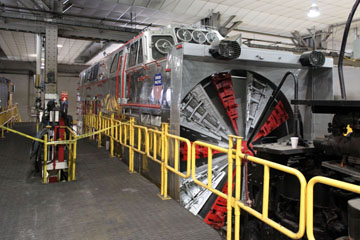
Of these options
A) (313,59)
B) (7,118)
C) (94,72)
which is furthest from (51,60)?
(313,59)

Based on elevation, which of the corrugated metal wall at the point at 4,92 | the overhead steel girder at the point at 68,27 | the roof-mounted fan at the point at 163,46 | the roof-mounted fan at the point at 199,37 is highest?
the overhead steel girder at the point at 68,27

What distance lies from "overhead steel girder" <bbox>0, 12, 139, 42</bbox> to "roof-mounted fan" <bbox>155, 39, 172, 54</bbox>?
5.17m

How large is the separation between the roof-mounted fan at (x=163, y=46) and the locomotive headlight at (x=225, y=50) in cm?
163

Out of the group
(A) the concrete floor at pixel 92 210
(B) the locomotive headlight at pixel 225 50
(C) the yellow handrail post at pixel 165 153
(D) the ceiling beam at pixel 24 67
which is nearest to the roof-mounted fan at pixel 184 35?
(B) the locomotive headlight at pixel 225 50

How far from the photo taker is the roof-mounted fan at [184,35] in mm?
5914

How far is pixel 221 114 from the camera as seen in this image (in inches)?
195

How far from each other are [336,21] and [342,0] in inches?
91.8

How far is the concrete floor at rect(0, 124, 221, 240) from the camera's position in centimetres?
306

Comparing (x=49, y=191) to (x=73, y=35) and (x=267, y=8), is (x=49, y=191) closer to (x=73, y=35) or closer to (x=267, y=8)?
(x=73, y=35)

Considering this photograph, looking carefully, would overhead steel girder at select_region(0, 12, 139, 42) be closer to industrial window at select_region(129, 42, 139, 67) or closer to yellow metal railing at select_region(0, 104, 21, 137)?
yellow metal railing at select_region(0, 104, 21, 137)

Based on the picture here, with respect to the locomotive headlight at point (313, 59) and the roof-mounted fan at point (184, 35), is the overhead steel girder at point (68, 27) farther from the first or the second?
the locomotive headlight at point (313, 59)

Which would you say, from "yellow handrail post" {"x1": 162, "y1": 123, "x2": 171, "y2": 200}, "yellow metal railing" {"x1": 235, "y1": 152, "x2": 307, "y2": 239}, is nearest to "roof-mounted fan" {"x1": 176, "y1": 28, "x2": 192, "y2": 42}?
"yellow handrail post" {"x1": 162, "y1": 123, "x2": 171, "y2": 200}

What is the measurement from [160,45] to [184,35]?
636 millimetres

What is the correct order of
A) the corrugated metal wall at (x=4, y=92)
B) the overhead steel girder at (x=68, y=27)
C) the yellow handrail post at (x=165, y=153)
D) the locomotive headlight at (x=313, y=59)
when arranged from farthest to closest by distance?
1. the corrugated metal wall at (x=4, y=92)
2. the overhead steel girder at (x=68, y=27)
3. the locomotive headlight at (x=313, y=59)
4. the yellow handrail post at (x=165, y=153)
